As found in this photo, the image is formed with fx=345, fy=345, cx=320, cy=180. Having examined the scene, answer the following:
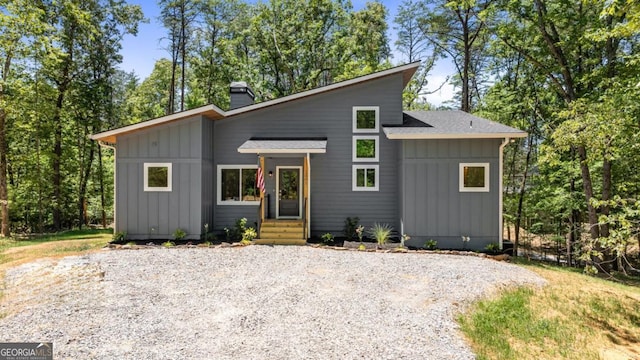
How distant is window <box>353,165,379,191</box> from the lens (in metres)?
11.6

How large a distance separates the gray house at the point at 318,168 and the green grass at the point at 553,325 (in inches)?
145

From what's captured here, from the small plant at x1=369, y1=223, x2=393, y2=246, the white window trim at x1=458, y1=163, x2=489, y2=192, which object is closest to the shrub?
the small plant at x1=369, y1=223, x2=393, y2=246

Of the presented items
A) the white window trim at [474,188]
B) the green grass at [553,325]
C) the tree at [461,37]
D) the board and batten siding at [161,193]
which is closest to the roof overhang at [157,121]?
the board and batten siding at [161,193]

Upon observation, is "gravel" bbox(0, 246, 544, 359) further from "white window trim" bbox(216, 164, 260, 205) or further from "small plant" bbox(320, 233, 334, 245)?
"white window trim" bbox(216, 164, 260, 205)

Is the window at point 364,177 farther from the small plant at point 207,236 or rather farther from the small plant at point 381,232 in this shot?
the small plant at point 207,236

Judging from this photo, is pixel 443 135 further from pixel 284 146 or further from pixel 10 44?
pixel 10 44

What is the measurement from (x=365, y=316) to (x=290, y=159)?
24.7 ft

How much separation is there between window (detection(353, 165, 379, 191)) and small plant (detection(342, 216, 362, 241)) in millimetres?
1030

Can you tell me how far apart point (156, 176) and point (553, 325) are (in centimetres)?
1067

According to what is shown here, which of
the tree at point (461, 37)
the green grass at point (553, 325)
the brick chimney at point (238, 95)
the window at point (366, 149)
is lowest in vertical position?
the green grass at point (553, 325)

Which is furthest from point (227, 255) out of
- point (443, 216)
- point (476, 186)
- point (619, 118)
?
point (619, 118)

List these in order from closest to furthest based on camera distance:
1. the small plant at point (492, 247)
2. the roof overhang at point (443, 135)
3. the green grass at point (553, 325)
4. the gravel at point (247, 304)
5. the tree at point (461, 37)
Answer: the gravel at point (247, 304)
the green grass at point (553, 325)
the roof overhang at point (443, 135)
the small plant at point (492, 247)
the tree at point (461, 37)

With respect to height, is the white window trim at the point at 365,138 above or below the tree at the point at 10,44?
below

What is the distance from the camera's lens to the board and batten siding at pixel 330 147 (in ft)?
37.8
